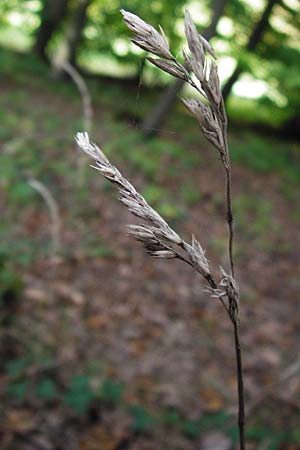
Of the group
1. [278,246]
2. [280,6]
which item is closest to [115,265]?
[278,246]

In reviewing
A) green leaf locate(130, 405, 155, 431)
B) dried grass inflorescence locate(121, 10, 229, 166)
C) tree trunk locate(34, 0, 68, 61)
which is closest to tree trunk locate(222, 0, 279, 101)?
tree trunk locate(34, 0, 68, 61)

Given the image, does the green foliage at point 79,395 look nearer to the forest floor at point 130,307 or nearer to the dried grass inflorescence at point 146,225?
the forest floor at point 130,307

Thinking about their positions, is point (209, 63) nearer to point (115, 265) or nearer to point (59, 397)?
point (59, 397)

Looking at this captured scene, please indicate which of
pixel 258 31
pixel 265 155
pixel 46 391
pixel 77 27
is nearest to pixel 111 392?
pixel 46 391

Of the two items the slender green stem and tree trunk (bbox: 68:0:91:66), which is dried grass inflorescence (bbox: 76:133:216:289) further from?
tree trunk (bbox: 68:0:91:66)

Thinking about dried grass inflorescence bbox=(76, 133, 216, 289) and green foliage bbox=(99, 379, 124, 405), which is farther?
green foliage bbox=(99, 379, 124, 405)
